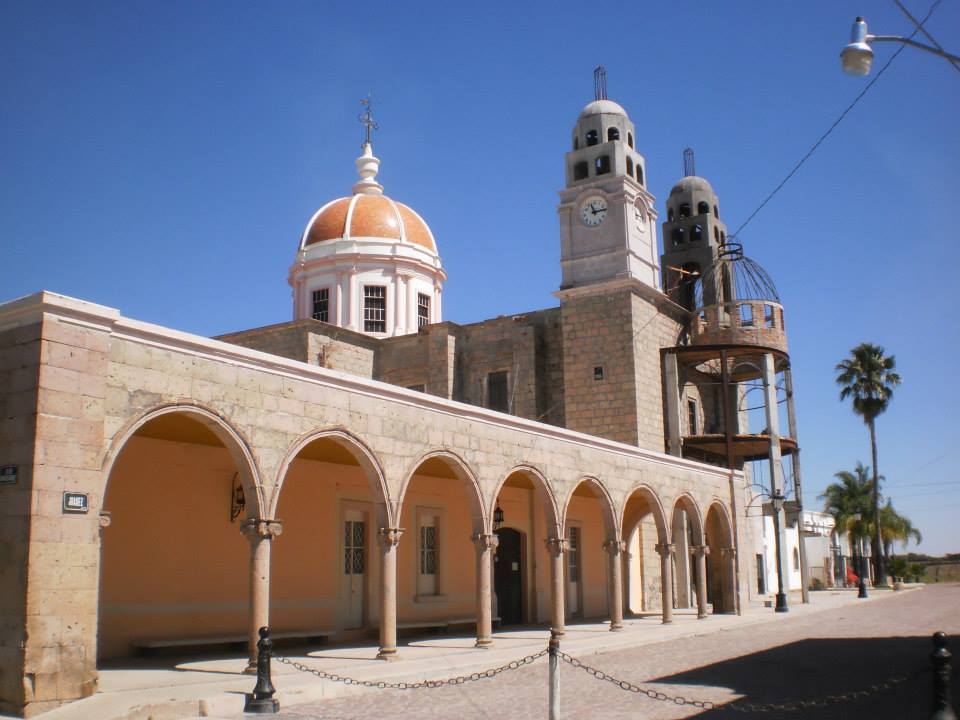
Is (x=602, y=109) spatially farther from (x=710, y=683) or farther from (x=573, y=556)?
(x=710, y=683)

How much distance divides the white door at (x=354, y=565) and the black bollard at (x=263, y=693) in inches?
298

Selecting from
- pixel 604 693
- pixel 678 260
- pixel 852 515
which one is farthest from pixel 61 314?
pixel 852 515

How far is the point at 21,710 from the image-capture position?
8.35 metres

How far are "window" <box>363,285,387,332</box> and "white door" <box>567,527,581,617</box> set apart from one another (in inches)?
428

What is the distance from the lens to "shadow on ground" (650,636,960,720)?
29.9 feet

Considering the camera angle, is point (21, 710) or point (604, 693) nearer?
point (21, 710)

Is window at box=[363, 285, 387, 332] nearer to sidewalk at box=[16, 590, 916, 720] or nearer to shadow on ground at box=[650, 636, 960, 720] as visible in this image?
sidewalk at box=[16, 590, 916, 720]

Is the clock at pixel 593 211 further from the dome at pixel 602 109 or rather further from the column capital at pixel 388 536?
the column capital at pixel 388 536

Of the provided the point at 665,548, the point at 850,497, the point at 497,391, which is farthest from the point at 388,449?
the point at 850,497

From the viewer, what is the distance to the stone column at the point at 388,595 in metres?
12.9

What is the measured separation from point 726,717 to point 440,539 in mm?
10825

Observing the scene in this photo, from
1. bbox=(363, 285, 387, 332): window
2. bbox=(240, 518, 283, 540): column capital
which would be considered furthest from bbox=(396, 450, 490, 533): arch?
bbox=(363, 285, 387, 332): window

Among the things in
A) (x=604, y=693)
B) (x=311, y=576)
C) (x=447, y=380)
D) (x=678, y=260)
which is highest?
(x=678, y=260)

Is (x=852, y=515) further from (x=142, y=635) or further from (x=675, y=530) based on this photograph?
(x=142, y=635)
